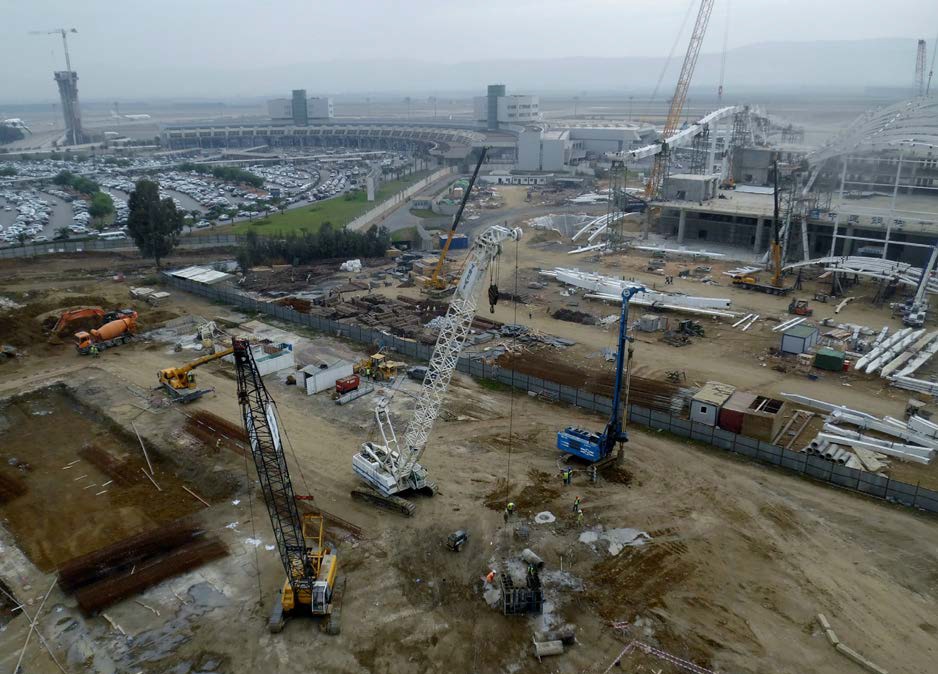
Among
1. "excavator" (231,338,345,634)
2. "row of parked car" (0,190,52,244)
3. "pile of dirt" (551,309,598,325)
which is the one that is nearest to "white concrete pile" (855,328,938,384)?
"pile of dirt" (551,309,598,325)

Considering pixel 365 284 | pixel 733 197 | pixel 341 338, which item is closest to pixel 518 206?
pixel 733 197

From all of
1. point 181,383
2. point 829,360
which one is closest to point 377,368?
point 181,383

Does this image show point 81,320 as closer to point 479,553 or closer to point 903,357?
point 479,553

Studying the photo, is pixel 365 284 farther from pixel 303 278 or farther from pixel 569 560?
pixel 569 560

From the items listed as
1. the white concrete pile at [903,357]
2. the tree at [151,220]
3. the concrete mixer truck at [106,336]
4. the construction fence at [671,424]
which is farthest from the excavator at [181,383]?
the white concrete pile at [903,357]

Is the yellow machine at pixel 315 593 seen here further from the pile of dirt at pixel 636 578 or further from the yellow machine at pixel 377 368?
the yellow machine at pixel 377 368

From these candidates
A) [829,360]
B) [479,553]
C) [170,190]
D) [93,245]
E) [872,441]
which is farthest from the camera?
[170,190]
